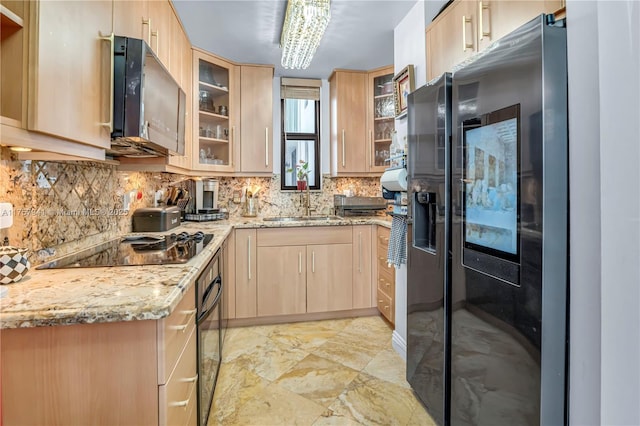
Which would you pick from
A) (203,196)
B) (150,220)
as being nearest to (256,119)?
(203,196)

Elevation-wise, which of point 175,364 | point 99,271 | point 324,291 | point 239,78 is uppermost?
point 239,78

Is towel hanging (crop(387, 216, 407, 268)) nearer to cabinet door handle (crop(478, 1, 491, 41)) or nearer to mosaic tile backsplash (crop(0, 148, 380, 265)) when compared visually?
cabinet door handle (crop(478, 1, 491, 41))

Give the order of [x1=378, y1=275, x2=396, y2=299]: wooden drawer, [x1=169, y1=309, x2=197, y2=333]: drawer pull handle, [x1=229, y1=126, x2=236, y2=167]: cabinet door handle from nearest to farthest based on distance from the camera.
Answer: [x1=169, y1=309, x2=197, y2=333]: drawer pull handle
[x1=378, y1=275, x2=396, y2=299]: wooden drawer
[x1=229, y1=126, x2=236, y2=167]: cabinet door handle

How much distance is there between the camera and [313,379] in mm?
1955

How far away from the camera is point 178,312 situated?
1019mm

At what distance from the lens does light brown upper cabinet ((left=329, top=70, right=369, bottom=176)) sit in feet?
10.4

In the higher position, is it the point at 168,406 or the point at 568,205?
the point at 568,205

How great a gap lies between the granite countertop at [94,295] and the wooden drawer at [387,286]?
1.75 metres

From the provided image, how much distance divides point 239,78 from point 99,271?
240 cm

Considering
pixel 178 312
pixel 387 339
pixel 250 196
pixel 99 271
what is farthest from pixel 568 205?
pixel 250 196

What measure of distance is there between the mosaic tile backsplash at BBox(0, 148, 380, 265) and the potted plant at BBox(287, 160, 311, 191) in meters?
1.39

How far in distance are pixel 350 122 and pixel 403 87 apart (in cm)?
102

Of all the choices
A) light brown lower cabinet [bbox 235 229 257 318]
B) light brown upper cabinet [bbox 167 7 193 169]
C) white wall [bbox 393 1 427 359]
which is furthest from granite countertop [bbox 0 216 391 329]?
white wall [bbox 393 1 427 359]

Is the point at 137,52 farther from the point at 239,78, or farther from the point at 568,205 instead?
the point at 239,78
